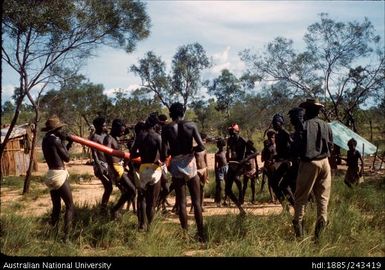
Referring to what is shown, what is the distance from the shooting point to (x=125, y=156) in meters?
6.21

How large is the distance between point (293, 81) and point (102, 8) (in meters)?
13.9

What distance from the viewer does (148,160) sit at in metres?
5.87

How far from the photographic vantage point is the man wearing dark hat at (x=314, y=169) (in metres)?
5.06

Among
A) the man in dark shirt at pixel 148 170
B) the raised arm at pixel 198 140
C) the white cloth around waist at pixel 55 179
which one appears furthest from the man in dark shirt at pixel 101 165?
the raised arm at pixel 198 140

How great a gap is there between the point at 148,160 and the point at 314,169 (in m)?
2.32

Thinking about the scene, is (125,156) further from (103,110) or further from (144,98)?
(144,98)

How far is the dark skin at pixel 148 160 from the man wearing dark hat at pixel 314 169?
1.98m

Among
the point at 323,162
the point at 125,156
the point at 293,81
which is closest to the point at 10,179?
the point at 125,156

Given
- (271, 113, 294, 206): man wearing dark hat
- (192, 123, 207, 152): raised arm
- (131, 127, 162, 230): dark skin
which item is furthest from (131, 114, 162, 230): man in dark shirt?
(271, 113, 294, 206): man wearing dark hat

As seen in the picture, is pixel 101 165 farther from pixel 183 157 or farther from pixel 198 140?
pixel 198 140

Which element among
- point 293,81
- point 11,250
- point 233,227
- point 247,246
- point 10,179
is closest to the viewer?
point 247,246

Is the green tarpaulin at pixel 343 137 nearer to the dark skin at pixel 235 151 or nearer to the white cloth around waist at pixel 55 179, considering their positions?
the dark skin at pixel 235 151

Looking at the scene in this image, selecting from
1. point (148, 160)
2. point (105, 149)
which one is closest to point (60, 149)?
point (105, 149)

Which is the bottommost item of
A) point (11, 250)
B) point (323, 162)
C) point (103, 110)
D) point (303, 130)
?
point (11, 250)
